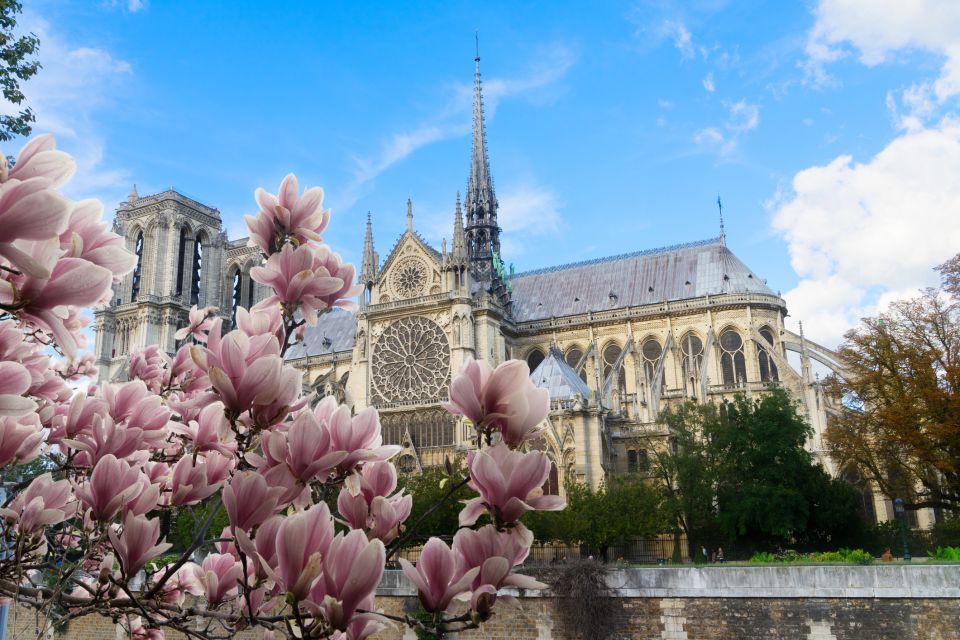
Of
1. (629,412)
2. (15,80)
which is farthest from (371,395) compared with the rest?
(15,80)

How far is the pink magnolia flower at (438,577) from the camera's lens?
2.15 m

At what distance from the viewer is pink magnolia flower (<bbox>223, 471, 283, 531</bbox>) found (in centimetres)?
214

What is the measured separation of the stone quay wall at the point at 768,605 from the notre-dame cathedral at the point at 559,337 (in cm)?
1193

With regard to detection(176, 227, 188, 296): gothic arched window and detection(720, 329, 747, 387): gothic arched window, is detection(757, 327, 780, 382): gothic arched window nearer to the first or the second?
detection(720, 329, 747, 387): gothic arched window

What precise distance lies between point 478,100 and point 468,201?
930 centimetres

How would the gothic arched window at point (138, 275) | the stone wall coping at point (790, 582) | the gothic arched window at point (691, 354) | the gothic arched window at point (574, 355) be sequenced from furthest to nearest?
the gothic arched window at point (138, 275), the gothic arched window at point (574, 355), the gothic arched window at point (691, 354), the stone wall coping at point (790, 582)

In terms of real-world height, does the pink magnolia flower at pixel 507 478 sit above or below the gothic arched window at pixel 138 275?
below

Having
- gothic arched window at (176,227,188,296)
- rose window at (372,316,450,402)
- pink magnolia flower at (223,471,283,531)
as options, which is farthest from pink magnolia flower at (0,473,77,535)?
gothic arched window at (176,227,188,296)

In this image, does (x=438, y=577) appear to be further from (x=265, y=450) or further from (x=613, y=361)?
(x=613, y=361)

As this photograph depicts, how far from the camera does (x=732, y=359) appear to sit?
40.3m

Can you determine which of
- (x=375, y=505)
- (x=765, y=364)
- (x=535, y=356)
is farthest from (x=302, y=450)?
(x=535, y=356)

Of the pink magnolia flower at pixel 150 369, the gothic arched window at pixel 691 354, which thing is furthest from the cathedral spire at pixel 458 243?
the pink magnolia flower at pixel 150 369

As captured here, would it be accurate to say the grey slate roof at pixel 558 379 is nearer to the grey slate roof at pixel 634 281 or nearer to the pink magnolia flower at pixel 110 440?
the grey slate roof at pixel 634 281

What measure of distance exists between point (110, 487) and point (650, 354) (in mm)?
41683
